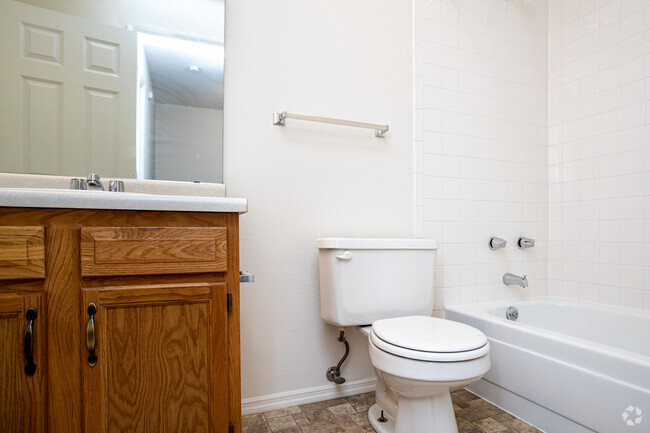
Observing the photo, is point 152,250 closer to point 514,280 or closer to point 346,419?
point 346,419

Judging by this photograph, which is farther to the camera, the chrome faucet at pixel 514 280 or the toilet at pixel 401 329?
the chrome faucet at pixel 514 280

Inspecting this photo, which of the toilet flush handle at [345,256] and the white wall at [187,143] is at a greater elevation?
the white wall at [187,143]

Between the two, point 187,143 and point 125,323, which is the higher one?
point 187,143

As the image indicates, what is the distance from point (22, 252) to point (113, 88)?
0.77m

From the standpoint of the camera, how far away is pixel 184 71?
1.52m

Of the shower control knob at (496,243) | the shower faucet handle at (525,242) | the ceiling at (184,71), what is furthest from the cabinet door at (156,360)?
the shower faucet handle at (525,242)

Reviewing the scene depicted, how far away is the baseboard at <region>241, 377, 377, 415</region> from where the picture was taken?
1.56m

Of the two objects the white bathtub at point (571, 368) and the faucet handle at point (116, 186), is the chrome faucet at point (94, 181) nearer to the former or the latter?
the faucet handle at point (116, 186)

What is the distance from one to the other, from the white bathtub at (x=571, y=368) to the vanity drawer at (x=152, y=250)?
118 centimetres

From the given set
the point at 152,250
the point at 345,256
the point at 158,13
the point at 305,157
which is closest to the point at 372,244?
the point at 345,256

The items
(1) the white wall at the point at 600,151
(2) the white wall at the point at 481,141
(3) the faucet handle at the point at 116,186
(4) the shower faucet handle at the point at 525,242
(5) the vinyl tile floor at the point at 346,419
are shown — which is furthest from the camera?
(4) the shower faucet handle at the point at 525,242

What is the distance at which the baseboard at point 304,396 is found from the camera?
1.56 m

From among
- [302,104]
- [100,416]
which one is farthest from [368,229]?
[100,416]

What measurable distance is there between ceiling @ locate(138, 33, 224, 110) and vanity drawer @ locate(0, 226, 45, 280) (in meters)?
0.75
